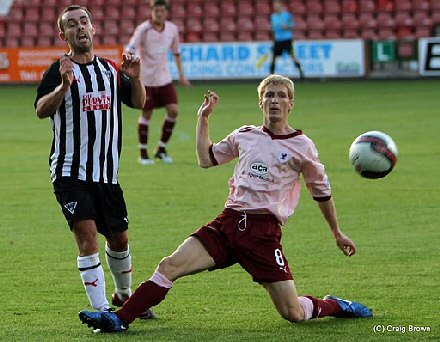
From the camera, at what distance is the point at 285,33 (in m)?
31.5

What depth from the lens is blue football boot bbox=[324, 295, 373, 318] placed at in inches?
297

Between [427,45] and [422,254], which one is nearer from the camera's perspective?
[422,254]

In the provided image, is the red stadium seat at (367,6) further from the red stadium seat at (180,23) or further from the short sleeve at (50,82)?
the short sleeve at (50,82)

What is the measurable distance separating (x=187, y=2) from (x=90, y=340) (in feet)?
102

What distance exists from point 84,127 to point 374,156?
1.86 meters

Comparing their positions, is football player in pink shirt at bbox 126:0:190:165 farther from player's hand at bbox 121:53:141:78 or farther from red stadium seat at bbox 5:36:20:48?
red stadium seat at bbox 5:36:20:48

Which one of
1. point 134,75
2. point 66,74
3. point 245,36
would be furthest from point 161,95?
point 245,36

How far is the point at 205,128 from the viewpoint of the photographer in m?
7.51

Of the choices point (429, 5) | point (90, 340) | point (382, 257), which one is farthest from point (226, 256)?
point (429, 5)

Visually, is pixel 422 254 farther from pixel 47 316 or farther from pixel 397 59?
pixel 397 59

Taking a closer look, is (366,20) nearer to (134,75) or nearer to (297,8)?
(297,8)

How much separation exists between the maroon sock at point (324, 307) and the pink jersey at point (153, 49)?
10244mm

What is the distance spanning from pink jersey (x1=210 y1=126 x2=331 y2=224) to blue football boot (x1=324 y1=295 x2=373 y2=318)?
689 millimetres

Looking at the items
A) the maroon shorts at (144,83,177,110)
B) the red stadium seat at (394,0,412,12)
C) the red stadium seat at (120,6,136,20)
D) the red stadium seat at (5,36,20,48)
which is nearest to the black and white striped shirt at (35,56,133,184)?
the maroon shorts at (144,83,177,110)
